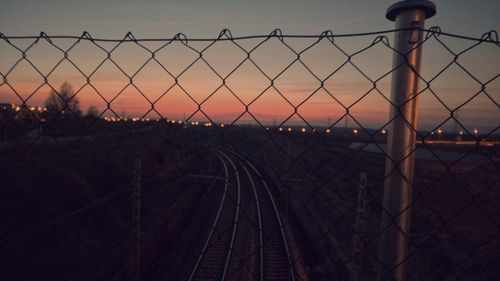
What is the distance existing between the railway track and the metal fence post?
4.08 meters

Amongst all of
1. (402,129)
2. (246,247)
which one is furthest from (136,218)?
(402,129)

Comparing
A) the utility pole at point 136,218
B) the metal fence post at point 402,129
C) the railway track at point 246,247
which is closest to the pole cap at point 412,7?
the metal fence post at point 402,129

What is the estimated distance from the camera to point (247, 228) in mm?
13617

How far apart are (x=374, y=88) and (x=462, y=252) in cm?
921

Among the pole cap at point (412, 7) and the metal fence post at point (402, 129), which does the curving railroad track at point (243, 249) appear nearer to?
the metal fence post at point (402, 129)

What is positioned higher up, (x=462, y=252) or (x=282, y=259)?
(x=462, y=252)

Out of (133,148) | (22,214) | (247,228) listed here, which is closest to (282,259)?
(247,228)

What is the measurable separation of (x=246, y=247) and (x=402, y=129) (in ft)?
35.1

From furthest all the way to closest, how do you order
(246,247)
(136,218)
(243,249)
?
(246,247) → (243,249) → (136,218)

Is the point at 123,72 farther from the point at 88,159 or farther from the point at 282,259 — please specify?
the point at 88,159

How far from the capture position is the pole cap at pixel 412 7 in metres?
1.60

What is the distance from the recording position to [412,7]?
161 cm

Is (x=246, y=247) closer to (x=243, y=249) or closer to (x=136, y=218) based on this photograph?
(x=243, y=249)

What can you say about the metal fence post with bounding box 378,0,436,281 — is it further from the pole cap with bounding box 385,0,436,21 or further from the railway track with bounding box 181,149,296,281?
the railway track with bounding box 181,149,296,281
